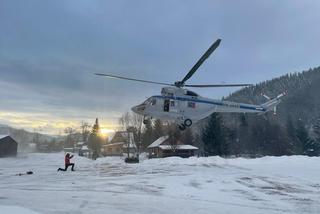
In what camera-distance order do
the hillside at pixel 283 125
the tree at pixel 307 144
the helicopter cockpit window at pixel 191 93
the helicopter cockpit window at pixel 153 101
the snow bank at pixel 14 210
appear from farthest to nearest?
the hillside at pixel 283 125 → the tree at pixel 307 144 → the helicopter cockpit window at pixel 191 93 → the helicopter cockpit window at pixel 153 101 → the snow bank at pixel 14 210

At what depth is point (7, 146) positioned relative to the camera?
82125mm

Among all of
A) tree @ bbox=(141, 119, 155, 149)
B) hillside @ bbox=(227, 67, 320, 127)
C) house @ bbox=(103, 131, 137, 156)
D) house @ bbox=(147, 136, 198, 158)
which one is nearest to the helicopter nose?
house @ bbox=(147, 136, 198, 158)

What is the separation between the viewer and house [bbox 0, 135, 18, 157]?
3159 inches

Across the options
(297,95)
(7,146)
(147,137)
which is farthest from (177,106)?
(297,95)

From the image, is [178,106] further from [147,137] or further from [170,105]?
[147,137]

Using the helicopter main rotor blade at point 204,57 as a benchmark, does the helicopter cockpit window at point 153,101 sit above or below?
below

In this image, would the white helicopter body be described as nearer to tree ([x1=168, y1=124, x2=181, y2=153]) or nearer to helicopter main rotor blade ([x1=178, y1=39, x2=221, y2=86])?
helicopter main rotor blade ([x1=178, y1=39, x2=221, y2=86])

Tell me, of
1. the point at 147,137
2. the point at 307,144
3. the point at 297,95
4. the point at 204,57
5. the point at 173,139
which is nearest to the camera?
the point at 204,57

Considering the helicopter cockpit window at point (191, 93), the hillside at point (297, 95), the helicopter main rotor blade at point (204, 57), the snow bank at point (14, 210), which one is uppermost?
the hillside at point (297, 95)

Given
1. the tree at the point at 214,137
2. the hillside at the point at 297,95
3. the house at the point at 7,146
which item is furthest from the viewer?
the hillside at the point at 297,95

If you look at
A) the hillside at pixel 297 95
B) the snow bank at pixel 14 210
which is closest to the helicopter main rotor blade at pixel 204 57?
the snow bank at pixel 14 210

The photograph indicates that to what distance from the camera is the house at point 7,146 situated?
3159 inches

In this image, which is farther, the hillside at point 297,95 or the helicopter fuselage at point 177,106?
the hillside at point 297,95

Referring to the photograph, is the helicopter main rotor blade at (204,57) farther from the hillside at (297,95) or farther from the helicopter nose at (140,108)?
the hillside at (297,95)
